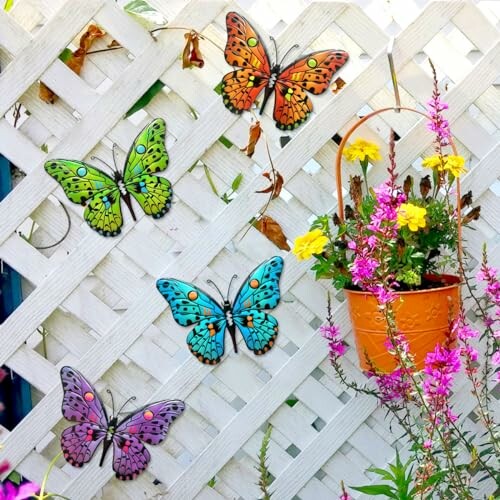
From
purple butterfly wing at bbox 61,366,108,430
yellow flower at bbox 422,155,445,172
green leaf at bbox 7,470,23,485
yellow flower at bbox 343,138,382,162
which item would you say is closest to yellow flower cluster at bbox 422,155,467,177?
yellow flower at bbox 422,155,445,172

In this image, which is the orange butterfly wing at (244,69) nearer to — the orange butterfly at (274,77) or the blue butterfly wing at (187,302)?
the orange butterfly at (274,77)

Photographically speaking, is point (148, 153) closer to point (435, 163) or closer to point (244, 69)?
point (244, 69)

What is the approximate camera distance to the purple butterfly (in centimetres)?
196

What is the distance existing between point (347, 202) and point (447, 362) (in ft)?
2.13

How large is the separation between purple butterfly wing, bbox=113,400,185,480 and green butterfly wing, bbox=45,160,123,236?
0.39 meters

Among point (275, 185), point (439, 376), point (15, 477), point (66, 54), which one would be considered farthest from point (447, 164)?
point (15, 477)

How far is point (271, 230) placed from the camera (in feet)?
6.35

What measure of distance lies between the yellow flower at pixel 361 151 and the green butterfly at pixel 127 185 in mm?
374

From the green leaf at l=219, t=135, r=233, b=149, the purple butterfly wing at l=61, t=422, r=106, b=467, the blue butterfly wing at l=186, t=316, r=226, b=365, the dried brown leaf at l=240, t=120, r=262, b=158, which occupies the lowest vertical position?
the purple butterfly wing at l=61, t=422, r=106, b=467

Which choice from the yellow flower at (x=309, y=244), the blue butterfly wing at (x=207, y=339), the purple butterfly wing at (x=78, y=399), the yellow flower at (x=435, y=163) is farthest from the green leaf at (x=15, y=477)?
the yellow flower at (x=435, y=163)

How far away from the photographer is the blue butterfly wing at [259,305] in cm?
195

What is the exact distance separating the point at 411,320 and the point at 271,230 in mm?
357

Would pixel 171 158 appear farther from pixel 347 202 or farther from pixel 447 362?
pixel 447 362

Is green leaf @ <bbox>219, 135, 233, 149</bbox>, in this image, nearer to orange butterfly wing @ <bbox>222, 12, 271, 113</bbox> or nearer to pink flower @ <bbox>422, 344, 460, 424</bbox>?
orange butterfly wing @ <bbox>222, 12, 271, 113</bbox>
